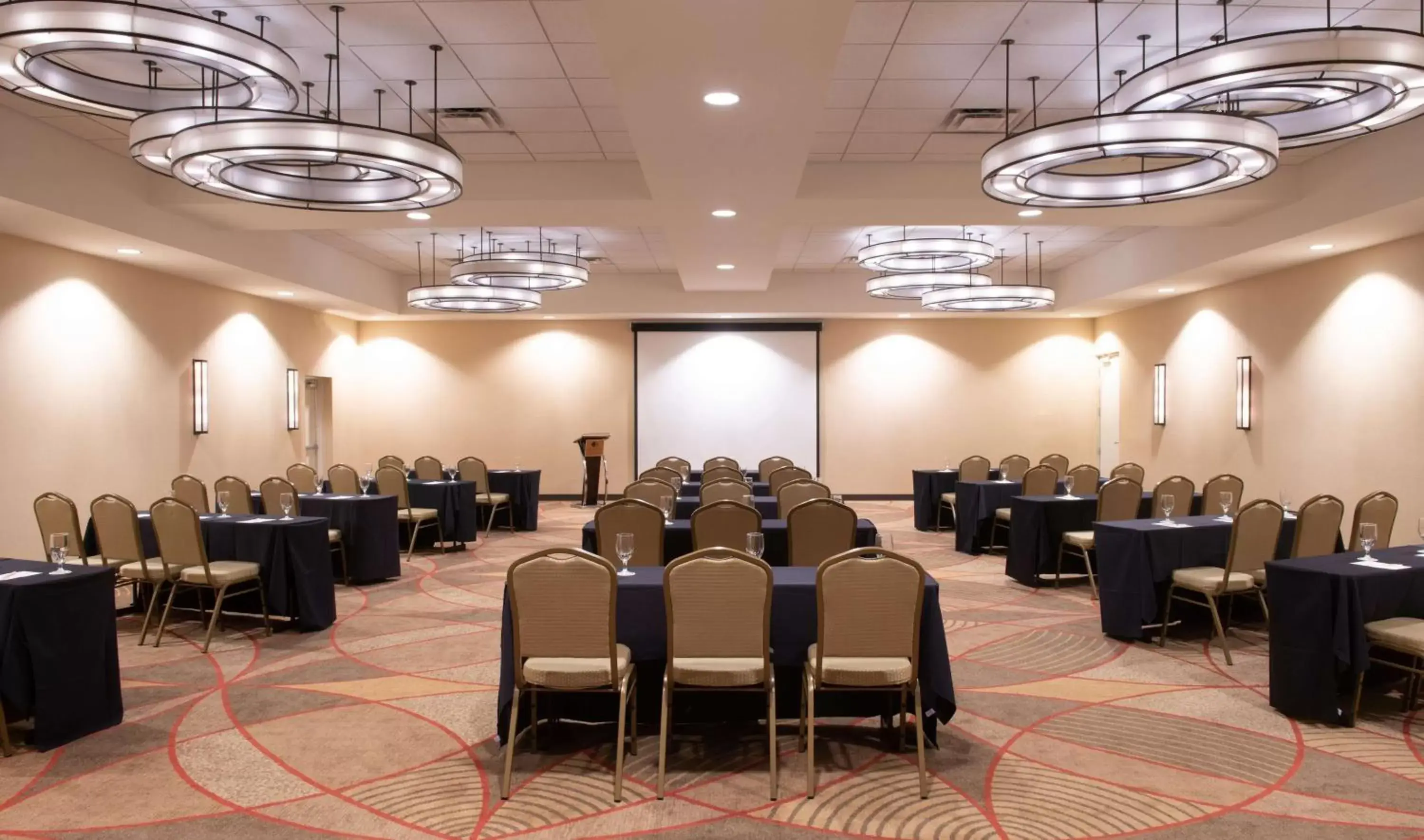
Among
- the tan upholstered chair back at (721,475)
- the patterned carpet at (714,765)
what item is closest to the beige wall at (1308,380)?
the patterned carpet at (714,765)

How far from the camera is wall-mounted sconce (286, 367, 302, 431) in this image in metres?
15.7

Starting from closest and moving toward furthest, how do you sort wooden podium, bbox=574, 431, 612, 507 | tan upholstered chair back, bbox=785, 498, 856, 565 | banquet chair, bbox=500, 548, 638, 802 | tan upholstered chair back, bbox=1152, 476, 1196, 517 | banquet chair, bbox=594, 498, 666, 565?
banquet chair, bbox=500, 548, 638, 802 → tan upholstered chair back, bbox=785, 498, 856, 565 → banquet chair, bbox=594, 498, 666, 565 → tan upholstered chair back, bbox=1152, 476, 1196, 517 → wooden podium, bbox=574, 431, 612, 507

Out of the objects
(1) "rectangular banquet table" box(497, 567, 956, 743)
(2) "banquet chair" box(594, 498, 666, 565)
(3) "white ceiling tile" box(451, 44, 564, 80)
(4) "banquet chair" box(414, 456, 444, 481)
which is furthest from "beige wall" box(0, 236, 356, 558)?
(1) "rectangular banquet table" box(497, 567, 956, 743)

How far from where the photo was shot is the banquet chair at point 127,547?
7.29 meters

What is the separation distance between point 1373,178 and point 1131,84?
434cm

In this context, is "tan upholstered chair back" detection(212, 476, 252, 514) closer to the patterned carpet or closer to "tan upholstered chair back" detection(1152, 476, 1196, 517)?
the patterned carpet

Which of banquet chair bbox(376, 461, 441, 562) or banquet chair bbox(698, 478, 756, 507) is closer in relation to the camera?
banquet chair bbox(698, 478, 756, 507)

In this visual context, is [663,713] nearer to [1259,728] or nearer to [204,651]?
[1259,728]

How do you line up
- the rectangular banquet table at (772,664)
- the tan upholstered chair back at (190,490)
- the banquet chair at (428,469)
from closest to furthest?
the rectangular banquet table at (772,664), the tan upholstered chair back at (190,490), the banquet chair at (428,469)

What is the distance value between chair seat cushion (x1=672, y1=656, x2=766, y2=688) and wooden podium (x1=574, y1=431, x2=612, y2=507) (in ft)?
40.9

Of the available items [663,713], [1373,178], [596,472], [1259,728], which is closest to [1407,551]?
[1259,728]

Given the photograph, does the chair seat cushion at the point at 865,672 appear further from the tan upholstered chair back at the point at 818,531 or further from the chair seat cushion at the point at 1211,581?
the chair seat cushion at the point at 1211,581

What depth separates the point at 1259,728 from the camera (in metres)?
5.21

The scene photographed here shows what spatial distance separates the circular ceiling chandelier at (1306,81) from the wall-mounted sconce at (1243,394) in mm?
6838
